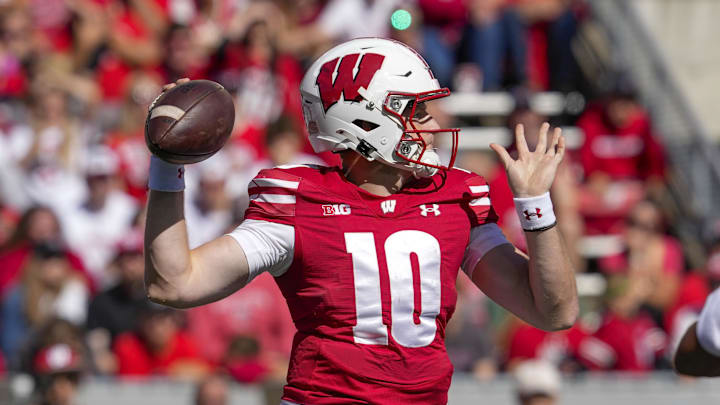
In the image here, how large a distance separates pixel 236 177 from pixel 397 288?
5.76m

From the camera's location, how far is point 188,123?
3316 mm

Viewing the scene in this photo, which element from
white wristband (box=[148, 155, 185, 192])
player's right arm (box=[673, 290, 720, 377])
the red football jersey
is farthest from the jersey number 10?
player's right arm (box=[673, 290, 720, 377])

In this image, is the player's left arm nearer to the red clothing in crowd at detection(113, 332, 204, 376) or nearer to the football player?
the football player

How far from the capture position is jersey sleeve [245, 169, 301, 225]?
3.57 m

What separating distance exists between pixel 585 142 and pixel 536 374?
4.22 m

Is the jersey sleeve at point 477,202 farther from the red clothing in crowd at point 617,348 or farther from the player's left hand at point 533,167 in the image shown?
the red clothing in crowd at point 617,348

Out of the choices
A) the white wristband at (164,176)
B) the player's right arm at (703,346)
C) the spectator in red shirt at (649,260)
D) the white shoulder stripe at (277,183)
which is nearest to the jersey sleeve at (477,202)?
the white shoulder stripe at (277,183)

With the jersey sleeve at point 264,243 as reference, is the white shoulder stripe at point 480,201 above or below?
above

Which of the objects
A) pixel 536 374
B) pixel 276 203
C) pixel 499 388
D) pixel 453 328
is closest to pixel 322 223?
pixel 276 203

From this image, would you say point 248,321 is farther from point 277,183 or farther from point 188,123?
point 188,123

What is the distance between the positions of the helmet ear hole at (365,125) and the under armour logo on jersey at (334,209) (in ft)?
0.83

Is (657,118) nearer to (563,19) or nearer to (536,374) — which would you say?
(563,19)

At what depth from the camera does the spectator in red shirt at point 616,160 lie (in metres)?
9.77

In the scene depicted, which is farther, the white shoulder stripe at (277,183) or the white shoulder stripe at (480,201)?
the white shoulder stripe at (480,201)
